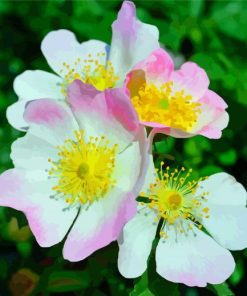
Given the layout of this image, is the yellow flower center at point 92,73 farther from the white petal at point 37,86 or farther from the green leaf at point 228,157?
the green leaf at point 228,157

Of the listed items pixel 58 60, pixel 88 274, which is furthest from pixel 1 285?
pixel 58 60

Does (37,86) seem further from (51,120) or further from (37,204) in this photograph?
(37,204)

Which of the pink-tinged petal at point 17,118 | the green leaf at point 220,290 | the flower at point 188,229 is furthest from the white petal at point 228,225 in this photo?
the pink-tinged petal at point 17,118

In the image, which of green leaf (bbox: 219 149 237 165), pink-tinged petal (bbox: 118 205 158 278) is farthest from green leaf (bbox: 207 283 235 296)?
green leaf (bbox: 219 149 237 165)

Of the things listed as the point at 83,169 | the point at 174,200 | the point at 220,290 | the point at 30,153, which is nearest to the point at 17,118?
the point at 30,153

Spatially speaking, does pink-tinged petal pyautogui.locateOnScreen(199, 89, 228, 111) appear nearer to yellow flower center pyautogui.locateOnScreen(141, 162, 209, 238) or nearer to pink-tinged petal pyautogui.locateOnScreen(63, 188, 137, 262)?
yellow flower center pyautogui.locateOnScreen(141, 162, 209, 238)

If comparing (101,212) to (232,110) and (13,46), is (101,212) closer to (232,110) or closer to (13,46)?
(232,110)
